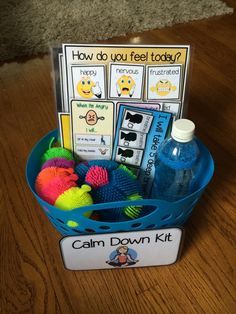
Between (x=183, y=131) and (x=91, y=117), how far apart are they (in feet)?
0.57

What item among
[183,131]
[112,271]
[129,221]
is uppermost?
[183,131]

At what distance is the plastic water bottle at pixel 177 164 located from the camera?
529 mm

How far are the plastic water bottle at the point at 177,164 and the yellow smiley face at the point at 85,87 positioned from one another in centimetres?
15

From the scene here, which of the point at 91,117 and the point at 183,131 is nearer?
the point at 183,131

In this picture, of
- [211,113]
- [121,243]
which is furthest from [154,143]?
[211,113]

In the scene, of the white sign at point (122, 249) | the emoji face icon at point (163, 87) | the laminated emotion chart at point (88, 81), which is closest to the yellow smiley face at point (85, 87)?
the laminated emotion chart at point (88, 81)

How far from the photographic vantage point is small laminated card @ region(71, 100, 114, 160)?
0.61 meters

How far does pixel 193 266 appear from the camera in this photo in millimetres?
607

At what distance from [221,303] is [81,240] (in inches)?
9.2

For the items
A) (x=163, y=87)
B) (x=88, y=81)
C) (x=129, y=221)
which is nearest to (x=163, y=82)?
(x=163, y=87)

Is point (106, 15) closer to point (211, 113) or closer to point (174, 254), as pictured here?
point (211, 113)

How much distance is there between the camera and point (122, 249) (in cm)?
56

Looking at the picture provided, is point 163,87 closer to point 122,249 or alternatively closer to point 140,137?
point 140,137

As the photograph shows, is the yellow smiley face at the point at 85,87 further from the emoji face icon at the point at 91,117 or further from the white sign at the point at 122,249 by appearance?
the white sign at the point at 122,249
